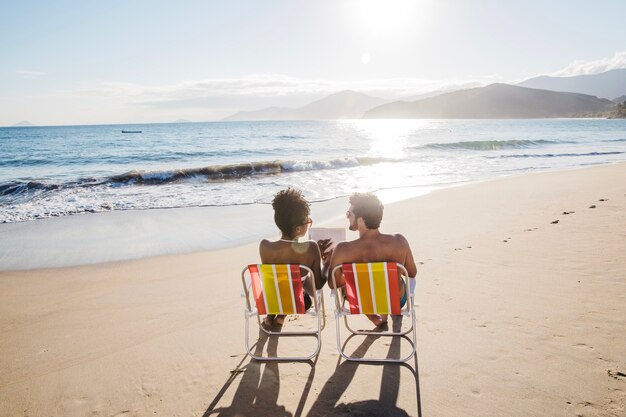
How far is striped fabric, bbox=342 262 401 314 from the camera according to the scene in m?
3.29

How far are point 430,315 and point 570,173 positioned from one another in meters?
14.3

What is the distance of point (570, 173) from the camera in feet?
51.3

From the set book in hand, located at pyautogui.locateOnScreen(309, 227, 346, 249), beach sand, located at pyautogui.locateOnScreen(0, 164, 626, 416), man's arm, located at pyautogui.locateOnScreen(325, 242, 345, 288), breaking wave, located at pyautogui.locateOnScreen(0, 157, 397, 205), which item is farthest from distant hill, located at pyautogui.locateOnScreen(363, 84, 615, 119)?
man's arm, located at pyautogui.locateOnScreen(325, 242, 345, 288)

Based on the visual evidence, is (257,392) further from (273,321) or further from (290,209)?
(290,209)

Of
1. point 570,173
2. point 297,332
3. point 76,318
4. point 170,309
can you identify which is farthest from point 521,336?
point 570,173

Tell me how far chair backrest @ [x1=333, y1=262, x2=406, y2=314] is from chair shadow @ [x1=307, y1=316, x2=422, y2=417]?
480mm

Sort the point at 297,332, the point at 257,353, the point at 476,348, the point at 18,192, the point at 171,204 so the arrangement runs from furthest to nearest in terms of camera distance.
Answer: the point at 18,192, the point at 171,204, the point at 297,332, the point at 257,353, the point at 476,348

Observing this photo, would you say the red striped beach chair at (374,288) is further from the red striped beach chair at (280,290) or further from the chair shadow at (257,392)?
the chair shadow at (257,392)

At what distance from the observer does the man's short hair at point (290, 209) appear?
3.70 meters

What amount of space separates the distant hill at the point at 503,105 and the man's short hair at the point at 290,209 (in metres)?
146

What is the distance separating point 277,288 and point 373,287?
790 millimetres

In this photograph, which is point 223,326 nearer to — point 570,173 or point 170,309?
point 170,309

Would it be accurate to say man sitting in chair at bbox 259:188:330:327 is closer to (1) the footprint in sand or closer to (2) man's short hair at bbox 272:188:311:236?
(2) man's short hair at bbox 272:188:311:236

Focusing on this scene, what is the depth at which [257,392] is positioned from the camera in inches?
128
